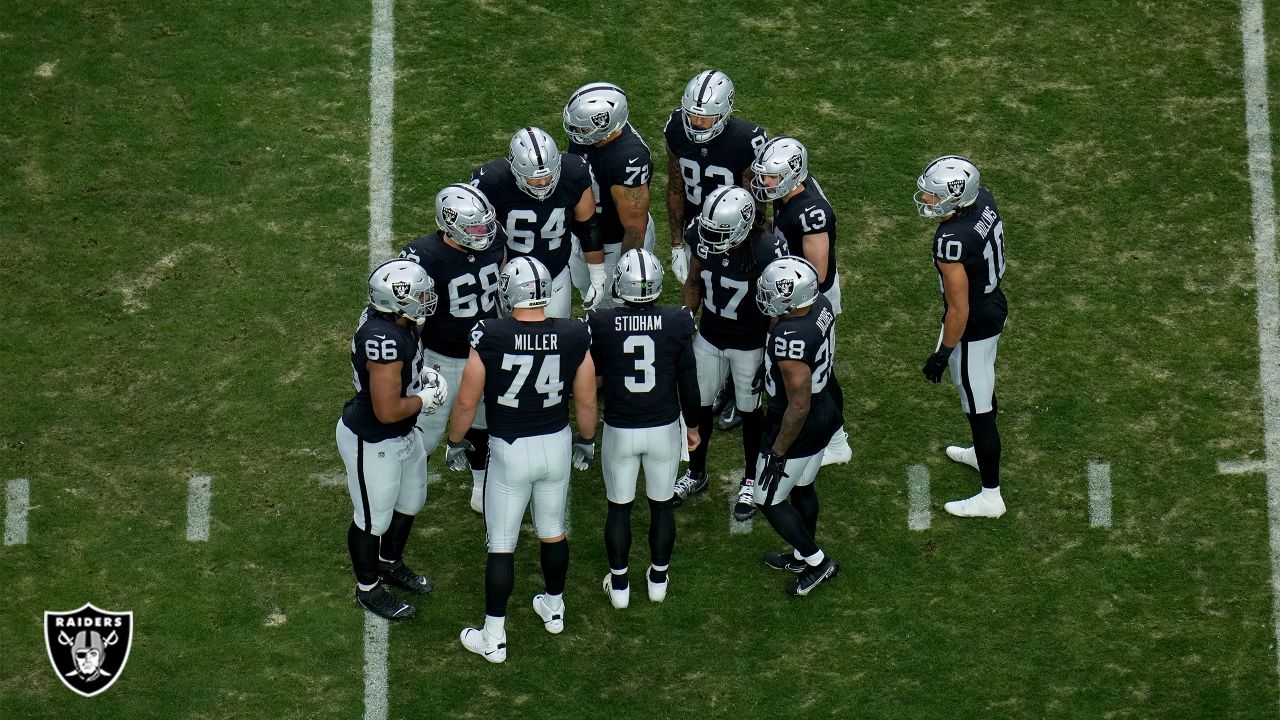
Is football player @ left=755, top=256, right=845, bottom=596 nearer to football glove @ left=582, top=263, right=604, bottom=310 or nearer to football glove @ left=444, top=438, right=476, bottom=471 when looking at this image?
football glove @ left=582, top=263, right=604, bottom=310

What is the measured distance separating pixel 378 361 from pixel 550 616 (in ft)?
6.08

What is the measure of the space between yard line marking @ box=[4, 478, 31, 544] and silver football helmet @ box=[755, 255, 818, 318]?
448cm

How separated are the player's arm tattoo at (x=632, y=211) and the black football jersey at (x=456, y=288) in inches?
39.0

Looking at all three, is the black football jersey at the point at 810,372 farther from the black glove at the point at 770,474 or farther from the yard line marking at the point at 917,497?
the yard line marking at the point at 917,497

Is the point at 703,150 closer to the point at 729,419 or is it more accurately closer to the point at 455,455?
the point at 729,419

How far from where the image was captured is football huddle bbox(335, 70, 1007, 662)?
27.3 feet

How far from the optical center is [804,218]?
922 centimetres

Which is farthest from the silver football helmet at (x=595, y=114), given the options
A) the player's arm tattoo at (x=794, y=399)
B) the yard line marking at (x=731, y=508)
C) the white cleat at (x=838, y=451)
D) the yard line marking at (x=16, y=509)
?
the yard line marking at (x=16, y=509)

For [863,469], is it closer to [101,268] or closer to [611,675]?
[611,675]

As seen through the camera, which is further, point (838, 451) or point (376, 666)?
point (838, 451)

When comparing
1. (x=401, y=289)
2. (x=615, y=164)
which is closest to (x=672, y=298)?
(x=615, y=164)

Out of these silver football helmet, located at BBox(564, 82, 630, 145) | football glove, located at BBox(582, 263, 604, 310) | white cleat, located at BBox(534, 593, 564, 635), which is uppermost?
silver football helmet, located at BBox(564, 82, 630, 145)

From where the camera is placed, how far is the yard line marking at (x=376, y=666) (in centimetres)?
864

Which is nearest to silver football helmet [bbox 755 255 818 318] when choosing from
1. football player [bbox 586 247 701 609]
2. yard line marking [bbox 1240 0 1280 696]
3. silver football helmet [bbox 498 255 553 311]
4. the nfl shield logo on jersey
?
football player [bbox 586 247 701 609]
